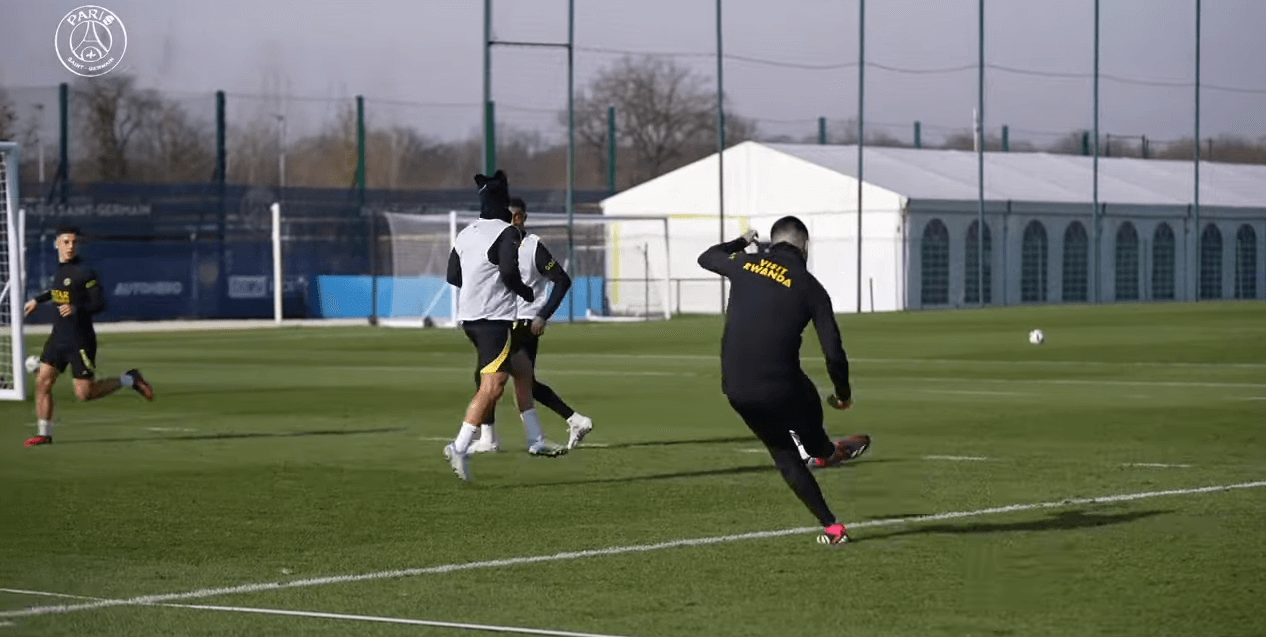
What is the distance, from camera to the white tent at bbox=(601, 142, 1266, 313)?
61.9 m

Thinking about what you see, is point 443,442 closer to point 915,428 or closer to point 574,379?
point 915,428

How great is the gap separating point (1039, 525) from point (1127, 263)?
57.1 meters

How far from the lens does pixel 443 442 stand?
18.6m

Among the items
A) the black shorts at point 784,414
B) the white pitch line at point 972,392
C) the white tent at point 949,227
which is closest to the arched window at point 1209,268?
the white tent at point 949,227

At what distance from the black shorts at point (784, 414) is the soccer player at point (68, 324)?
9.32m

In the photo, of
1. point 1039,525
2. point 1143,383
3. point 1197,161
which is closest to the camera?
point 1039,525

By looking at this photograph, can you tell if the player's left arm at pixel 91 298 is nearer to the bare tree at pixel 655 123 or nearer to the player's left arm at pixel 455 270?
the player's left arm at pixel 455 270

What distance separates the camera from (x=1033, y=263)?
214 ft

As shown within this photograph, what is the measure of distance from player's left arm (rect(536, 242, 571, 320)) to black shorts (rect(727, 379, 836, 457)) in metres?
4.75

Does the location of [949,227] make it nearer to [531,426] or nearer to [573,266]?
[573,266]

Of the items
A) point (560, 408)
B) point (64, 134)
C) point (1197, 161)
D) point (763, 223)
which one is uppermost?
point (64, 134)

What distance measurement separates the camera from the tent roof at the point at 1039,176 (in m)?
64.2

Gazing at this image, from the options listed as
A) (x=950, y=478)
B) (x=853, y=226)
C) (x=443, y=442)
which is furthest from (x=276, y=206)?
(x=950, y=478)

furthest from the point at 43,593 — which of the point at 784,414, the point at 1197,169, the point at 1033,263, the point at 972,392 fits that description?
the point at 1197,169
